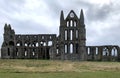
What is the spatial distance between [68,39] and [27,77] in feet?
202

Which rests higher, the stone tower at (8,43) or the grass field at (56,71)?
the stone tower at (8,43)

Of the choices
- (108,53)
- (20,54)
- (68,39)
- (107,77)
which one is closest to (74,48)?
(68,39)

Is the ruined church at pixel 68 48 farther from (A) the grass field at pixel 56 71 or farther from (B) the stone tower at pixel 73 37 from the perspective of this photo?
(A) the grass field at pixel 56 71

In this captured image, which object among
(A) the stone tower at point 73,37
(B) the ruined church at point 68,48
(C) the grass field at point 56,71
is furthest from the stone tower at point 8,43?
(C) the grass field at point 56,71

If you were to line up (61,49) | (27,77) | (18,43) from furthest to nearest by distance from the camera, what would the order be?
(18,43) → (61,49) → (27,77)

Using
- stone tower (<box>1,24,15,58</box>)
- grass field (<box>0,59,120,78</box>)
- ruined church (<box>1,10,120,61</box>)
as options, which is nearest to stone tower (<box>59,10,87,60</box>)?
ruined church (<box>1,10,120,61</box>)

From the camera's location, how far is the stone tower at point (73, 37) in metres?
95.9

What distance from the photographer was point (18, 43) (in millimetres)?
102938

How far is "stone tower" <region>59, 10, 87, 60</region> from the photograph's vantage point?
315 ft

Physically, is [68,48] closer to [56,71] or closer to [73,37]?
[73,37]

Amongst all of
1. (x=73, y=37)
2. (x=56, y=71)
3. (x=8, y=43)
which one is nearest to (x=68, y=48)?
(x=73, y=37)

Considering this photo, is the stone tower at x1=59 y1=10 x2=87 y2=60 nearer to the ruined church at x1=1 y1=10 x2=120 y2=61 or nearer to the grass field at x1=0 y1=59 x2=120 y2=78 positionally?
the ruined church at x1=1 y1=10 x2=120 y2=61

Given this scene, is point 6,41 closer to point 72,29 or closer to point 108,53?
point 72,29

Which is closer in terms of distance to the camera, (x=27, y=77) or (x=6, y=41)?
(x=27, y=77)
